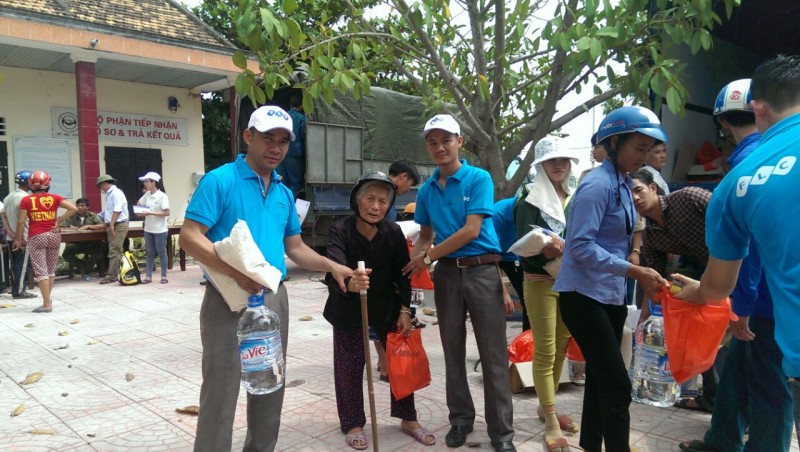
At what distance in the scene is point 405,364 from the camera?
3430 mm

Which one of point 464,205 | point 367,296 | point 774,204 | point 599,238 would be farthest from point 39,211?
point 774,204

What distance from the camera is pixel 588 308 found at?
277cm

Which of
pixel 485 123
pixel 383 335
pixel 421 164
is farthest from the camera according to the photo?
pixel 421 164

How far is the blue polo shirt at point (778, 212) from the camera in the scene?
159 cm

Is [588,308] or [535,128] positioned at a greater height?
[535,128]

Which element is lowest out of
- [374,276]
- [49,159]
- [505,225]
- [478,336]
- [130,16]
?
[478,336]

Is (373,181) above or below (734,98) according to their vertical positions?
below

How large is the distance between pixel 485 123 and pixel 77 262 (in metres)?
8.80

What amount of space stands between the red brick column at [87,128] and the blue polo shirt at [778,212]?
12.7 m

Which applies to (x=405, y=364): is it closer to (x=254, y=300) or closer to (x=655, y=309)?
(x=254, y=300)

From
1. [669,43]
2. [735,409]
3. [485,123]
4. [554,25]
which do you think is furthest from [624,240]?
[485,123]

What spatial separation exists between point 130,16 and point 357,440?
43.1 feet

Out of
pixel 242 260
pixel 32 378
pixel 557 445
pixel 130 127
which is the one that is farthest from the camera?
pixel 130 127

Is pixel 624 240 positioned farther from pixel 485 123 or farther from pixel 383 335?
pixel 485 123
